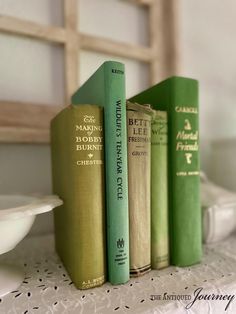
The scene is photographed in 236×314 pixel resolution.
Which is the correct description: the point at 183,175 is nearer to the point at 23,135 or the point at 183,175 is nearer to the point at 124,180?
the point at 124,180

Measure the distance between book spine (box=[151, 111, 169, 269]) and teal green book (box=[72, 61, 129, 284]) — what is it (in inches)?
2.2

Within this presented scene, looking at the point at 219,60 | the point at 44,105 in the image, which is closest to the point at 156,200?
the point at 44,105

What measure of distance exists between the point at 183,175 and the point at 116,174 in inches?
4.3

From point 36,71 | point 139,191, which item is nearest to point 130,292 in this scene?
point 139,191

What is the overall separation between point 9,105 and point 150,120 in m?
0.29

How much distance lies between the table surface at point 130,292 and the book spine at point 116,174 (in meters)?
0.03

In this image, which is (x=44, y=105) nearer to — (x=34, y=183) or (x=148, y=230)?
(x=34, y=183)

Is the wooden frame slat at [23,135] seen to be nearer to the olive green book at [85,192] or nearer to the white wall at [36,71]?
the white wall at [36,71]

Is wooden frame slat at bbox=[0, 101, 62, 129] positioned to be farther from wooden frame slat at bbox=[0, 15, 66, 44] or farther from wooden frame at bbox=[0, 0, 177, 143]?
wooden frame slat at bbox=[0, 15, 66, 44]

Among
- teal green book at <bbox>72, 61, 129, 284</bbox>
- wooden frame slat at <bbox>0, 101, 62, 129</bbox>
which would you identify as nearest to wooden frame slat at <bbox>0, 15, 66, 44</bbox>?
wooden frame slat at <bbox>0, 101, 62, 129</bbox>

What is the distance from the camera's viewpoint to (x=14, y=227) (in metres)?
0.30

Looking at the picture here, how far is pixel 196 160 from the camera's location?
40 cm

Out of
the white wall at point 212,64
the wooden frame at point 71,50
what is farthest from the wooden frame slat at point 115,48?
the white wall at point 212,64

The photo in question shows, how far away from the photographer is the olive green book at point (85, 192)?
320 mm
